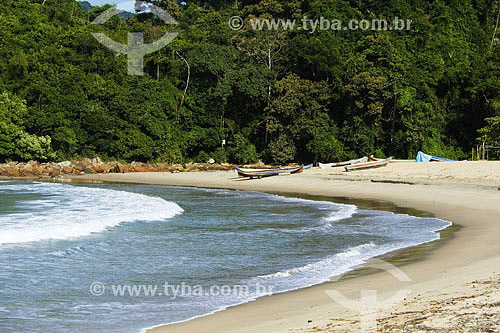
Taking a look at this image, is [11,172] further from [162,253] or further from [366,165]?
[162,253]

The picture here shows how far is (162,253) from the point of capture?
1030cm

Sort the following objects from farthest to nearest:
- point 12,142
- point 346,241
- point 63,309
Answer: point 12,142
point 346,241
point 63,309

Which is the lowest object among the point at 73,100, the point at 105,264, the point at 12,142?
the point at 105,264

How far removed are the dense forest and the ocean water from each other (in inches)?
756

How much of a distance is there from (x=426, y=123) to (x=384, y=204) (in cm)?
1944

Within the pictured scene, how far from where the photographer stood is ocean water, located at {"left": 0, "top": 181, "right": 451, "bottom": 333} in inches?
266

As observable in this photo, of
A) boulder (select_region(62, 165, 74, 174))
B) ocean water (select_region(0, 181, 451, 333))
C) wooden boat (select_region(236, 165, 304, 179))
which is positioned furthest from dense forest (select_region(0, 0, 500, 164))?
ocean water (select_region(0, 181, 451, 333))

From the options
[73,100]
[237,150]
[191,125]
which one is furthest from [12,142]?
[237,150]

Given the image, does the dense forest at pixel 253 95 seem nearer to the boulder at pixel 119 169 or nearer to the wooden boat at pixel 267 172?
the boulder at pixel 119 169

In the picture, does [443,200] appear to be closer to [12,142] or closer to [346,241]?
[346,241]

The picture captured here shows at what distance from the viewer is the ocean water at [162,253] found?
6.76 m

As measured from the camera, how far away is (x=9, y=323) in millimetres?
6113

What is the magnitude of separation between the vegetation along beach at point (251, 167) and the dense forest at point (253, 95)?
0.48 ft

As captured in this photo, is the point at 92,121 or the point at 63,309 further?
the point at 92,121
